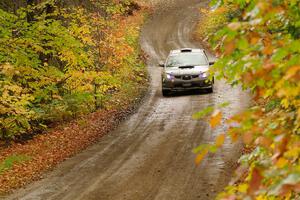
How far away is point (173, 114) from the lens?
16609 mm

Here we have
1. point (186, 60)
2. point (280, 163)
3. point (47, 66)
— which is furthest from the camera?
point (186, 60)

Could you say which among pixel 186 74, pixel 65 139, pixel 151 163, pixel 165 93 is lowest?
pixel 151 163

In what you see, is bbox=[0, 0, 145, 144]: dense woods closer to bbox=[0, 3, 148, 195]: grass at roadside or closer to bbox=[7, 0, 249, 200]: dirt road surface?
bbox=[0, 3, 148, 195]: grass at roadside

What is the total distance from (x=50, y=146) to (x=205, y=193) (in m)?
6.18

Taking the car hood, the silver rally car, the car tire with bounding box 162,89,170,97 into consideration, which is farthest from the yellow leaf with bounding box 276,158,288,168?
the car tire with bounding box 162,89,170,97

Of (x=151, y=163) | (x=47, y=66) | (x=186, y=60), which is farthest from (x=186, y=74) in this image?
(x=151, y=163)

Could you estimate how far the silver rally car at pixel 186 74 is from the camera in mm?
19219

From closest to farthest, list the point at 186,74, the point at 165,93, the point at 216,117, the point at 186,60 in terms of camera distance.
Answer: the point at 216,117
the point at 186,74
the point at 165,93
the point at 186,60

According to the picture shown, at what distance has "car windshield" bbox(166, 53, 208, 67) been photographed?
20.0 meters

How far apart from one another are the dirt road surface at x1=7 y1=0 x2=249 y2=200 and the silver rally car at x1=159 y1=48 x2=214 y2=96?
60 cm

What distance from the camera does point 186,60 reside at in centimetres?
2023

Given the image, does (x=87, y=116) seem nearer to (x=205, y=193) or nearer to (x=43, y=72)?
(x=43, y=72)

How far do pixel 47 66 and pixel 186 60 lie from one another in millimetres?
7081

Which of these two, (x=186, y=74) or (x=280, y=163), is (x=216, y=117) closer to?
(x=280, y=163)
